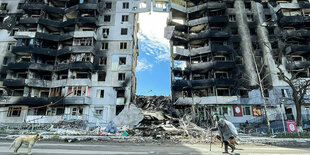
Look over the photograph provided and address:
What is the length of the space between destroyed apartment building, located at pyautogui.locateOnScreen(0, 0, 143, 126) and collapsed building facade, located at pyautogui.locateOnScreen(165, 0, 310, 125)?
36.5 feet

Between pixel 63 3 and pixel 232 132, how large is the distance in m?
43.7

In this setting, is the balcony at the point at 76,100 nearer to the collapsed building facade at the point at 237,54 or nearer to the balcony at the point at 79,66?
the balcony at the point at 79,66

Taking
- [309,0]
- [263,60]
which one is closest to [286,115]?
[263,60]

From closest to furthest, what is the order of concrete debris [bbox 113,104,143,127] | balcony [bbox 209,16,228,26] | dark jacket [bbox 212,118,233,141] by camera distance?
dark jacket [bbox 212,118,233,141]
concrete debris [bbox 113,104,143,127]
balcony [bbox 209,16,228,26]

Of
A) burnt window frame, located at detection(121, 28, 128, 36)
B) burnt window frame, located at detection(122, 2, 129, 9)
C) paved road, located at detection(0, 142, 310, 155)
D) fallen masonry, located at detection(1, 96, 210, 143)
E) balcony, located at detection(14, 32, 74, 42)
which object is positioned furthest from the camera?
burnt window frame, located at detection(122, 2, 129, 9)

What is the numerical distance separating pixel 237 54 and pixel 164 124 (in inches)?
907

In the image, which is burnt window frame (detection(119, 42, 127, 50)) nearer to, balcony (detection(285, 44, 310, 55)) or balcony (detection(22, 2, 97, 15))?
balcony (detection(22, 2, 97, 15))

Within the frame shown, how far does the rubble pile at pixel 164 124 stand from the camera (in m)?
15.5

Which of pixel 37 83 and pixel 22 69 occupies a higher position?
pixel 22 69

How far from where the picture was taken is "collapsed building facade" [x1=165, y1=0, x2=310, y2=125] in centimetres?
2914

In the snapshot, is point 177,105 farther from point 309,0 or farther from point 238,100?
point 309,0

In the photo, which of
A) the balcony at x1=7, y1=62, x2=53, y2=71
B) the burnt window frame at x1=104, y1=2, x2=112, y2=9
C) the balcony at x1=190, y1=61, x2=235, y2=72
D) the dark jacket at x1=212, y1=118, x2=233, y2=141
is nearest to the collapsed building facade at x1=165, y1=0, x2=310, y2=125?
the balcony at x1=190, y1=61, x2=235, y2=72

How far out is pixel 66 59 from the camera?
108 feet

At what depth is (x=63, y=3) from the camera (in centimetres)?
3741
